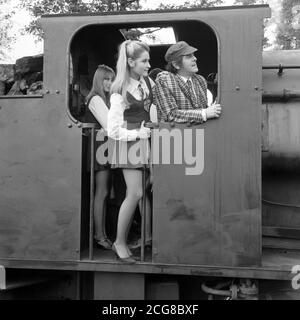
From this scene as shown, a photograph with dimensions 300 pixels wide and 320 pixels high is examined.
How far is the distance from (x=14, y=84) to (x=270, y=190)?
234 centimetres

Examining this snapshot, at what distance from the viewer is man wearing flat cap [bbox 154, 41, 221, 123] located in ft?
9.04

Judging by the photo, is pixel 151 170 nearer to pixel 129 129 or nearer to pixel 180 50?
pixel 129 129

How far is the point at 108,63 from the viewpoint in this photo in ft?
13.2

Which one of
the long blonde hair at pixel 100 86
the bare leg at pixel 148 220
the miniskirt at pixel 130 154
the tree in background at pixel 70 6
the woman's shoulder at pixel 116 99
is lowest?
the bare leg at pixel 148 220

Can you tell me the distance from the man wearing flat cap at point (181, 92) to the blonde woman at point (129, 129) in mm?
154

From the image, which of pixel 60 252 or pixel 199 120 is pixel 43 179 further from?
pixel 199 120

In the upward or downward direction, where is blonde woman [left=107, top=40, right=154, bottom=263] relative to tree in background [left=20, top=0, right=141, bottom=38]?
downward

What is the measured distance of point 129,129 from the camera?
114 inches

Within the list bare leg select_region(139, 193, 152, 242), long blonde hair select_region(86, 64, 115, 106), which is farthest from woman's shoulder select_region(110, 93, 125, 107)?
bare leg select_region(139, 193, 152, 242)

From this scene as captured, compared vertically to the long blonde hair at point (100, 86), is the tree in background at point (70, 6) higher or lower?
higher

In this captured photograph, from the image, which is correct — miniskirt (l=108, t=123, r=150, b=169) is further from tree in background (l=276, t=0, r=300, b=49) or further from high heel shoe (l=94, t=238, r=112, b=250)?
tree in background (l=276, t=0, r=300, b=49)

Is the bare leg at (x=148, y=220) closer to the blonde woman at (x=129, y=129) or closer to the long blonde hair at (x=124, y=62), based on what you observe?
the blonde woman at (x=129, y=129)

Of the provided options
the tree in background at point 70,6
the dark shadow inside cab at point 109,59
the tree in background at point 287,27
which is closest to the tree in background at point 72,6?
the tree in background at point 70,6

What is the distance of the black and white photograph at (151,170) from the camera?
2711 mm
